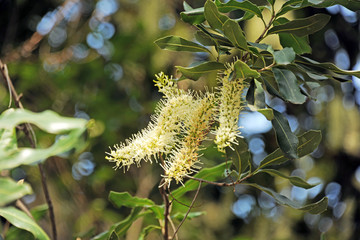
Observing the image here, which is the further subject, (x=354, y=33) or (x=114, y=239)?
(x=354, y=33)

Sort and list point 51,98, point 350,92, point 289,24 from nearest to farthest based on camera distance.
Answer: point 289,24 → point 51,98 → point 350,92

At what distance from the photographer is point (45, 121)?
1.75 ft

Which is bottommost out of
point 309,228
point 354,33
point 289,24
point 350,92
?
point 309,228

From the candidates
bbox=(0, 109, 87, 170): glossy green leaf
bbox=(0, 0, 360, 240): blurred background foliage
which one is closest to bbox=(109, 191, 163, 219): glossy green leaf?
bbox=(0, 109, 87, 170): glossy green leaf

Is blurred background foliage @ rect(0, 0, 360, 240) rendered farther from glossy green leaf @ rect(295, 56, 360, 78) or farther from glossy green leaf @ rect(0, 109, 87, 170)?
glossy green leaf @ rect(0, 109, 87, 170)

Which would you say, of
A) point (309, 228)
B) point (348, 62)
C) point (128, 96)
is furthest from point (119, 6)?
point (309, 228)

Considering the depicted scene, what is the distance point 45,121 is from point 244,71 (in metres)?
0.44

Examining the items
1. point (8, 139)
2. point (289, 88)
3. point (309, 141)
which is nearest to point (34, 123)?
point (8, 139)

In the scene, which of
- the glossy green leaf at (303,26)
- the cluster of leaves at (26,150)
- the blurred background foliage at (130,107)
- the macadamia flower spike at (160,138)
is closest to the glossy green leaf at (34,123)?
the cluster of leaves at (26,150)

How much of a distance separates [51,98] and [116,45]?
54 cm

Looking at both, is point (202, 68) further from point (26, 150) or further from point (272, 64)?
point (26, 150)

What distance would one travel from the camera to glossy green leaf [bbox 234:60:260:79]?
2.78 ft

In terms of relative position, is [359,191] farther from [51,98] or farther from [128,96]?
[51,98]

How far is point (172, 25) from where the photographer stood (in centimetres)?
283
